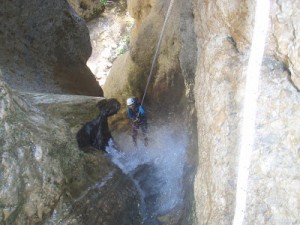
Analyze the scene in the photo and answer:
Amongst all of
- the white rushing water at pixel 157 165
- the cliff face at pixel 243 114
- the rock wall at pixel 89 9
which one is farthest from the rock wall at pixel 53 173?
the rock wall at pixel 89 9

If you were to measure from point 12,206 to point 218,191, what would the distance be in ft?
7.82

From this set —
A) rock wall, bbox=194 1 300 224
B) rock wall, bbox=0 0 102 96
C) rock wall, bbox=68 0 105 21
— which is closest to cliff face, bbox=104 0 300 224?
rock wall, bbox=194 1 300 224

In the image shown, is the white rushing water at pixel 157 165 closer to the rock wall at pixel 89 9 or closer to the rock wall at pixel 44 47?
the rock wall at pixel 44 47

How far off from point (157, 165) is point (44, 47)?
14.7 feet

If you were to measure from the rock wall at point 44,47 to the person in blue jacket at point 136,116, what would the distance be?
2248mm

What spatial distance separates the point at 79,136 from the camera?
5.57 meters

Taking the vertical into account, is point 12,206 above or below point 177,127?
above

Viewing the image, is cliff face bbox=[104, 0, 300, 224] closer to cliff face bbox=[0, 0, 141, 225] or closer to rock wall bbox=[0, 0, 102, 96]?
cliff face bbox=[0, 0, 141, 225]

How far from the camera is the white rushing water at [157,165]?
6.06 meters

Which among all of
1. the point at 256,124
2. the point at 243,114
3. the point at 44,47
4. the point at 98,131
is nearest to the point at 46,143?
the point at 98,131

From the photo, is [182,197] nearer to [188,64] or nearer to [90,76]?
[188,64]

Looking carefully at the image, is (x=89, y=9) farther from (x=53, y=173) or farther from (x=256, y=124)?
(x=256, y=124)

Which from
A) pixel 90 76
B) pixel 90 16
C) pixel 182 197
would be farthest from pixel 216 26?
pixel 90 16

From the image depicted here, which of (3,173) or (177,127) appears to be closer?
(3,173)
